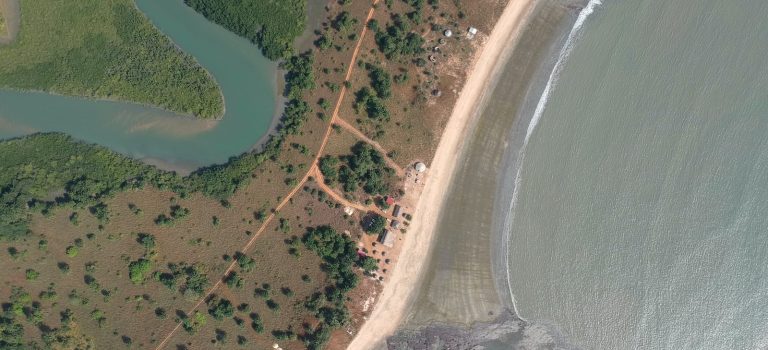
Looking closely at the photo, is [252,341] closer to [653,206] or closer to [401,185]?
[401,185]

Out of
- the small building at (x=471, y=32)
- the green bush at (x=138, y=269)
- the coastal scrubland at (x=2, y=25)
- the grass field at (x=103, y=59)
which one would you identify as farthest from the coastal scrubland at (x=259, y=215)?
the coastal scrubland at (x=2, y=25)

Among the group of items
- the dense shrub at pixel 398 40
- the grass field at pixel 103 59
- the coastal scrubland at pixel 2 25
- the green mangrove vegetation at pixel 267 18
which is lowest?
the coastal scrubland at pixel 2 25

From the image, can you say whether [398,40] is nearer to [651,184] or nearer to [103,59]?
[103,59]

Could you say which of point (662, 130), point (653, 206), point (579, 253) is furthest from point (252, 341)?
point (662, 130)

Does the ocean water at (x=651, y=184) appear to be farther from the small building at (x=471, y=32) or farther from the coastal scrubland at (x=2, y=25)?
the coastal scrubland at (x=2, y=25)

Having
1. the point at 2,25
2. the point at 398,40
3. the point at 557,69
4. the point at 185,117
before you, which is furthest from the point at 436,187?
the point at 2,25

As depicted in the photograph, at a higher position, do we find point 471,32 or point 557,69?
point 557,69
